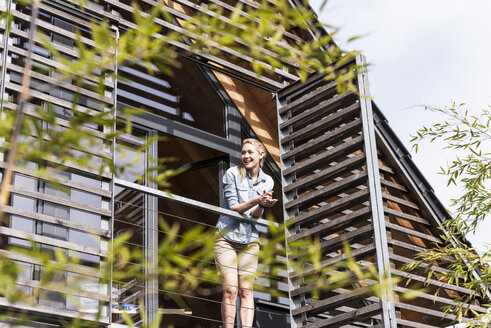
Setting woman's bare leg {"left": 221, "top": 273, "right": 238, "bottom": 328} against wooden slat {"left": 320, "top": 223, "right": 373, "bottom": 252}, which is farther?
wooden slat {"left": 320, "top": 223, "right": 373, "bottom": 252}

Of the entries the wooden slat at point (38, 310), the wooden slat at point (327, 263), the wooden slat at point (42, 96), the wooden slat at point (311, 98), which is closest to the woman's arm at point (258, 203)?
the wooden slat at point (327, 263)

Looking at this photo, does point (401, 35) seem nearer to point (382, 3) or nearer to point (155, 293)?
point (382, 3)

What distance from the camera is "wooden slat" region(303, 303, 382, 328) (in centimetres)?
593

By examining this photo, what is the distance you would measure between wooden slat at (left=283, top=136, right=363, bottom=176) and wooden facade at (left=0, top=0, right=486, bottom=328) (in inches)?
0.4

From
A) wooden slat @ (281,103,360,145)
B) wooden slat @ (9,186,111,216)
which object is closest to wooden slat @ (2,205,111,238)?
wooden slat @ (9,186,111,216)

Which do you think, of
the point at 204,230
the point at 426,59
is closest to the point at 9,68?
the point at 204,230

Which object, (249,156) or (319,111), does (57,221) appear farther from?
(319,111)

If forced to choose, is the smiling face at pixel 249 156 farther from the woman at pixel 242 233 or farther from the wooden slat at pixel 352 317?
the wooden slat at pixel 352 317

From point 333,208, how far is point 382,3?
57.0 ft

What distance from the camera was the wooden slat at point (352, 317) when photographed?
593 cm

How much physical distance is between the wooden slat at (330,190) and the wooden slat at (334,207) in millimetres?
93

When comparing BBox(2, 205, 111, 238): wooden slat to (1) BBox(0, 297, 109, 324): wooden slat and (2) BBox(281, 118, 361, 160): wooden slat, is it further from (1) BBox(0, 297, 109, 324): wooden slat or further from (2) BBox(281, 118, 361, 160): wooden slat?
(2) BBox(281, 118, 361, 160): wooden slat

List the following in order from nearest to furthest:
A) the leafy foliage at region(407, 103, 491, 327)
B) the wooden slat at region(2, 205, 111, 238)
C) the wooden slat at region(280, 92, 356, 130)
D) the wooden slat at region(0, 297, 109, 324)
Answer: the wooden slat at region(0, 297, 109, 324) < the wooden slat at region(2, 205, 111, 238) < the wooden slat at region(280, 92, 356, 130) < the leafy foliage at region(407, 103, 491, 327)

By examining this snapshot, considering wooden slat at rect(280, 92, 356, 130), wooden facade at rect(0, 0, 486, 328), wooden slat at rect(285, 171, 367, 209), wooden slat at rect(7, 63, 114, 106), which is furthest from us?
wooden slat at rect(280, 92, 356, 130)
